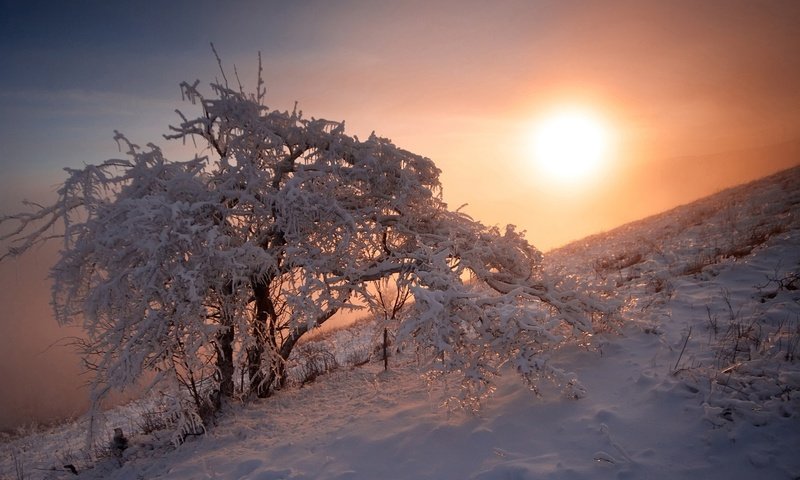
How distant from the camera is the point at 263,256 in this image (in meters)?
4.82

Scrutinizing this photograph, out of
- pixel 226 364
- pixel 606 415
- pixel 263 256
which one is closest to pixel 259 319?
pixel 226 364

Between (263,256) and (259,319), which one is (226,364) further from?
(263,256)

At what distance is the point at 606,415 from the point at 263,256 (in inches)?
175

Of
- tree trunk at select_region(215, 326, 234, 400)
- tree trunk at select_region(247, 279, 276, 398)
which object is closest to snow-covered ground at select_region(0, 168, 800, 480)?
tree trunk at select_region(247, 279, 276, 398)

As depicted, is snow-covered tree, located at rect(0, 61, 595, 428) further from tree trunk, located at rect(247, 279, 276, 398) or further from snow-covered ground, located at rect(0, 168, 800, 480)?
snow-covered ground, located at rect(0, 168, 800, 480)

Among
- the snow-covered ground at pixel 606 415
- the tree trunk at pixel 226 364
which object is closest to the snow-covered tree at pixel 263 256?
the tree trunk at pixel 226 364

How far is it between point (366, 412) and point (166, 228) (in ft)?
12.3

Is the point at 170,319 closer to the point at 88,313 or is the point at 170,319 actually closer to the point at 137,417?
the point at 88,313

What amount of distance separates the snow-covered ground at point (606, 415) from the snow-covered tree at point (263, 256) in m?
0.64

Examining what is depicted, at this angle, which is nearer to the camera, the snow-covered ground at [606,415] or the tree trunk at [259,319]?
the snow-covered ground at [606,415]

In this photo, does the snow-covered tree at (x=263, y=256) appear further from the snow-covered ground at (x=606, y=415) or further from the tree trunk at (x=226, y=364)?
the snow-covered ground at (x=606, y=415)

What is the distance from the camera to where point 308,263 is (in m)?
5.20

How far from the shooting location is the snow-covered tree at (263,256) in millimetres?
4344

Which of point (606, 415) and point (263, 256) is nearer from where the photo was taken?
point (606, 415)
